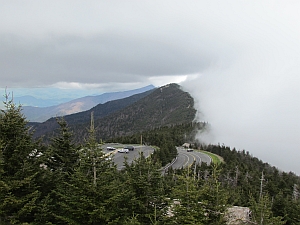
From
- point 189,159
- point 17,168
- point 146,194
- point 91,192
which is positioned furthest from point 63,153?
point 189,159

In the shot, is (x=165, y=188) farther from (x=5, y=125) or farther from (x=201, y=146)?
(x=201, y=146)

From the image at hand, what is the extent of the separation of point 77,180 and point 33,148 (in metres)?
3.53

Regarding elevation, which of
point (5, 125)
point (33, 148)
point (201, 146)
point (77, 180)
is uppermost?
point (5, 125)

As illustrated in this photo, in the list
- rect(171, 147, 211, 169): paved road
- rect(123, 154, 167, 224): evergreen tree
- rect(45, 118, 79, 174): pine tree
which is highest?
rect(45, 118, 79, 174): pine tree

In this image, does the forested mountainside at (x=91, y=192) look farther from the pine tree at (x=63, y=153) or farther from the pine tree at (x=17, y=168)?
the pine tree at (x=63, y=153)

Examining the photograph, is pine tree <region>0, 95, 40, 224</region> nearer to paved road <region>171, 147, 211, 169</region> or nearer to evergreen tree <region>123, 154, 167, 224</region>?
evergreen tree <region>123, 154, 167, 224</region>

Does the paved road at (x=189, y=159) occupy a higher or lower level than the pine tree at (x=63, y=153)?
lower

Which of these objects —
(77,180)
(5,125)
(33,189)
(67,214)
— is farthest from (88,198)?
(5,125)

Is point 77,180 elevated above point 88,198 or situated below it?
above

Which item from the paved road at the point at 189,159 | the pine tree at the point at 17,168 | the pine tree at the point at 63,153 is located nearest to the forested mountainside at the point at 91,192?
the pine tree at the point at 17,168

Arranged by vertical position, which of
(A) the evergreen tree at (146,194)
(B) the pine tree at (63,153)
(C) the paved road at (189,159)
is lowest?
(C) the paved road at (189,159)

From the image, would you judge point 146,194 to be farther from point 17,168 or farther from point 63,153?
point 17,168

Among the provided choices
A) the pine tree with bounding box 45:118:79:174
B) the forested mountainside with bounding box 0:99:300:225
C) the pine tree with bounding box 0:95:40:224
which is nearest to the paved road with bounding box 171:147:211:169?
the pine tree with bounding box 45:118:79:174

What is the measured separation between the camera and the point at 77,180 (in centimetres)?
1263
